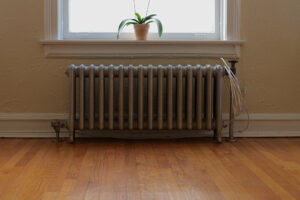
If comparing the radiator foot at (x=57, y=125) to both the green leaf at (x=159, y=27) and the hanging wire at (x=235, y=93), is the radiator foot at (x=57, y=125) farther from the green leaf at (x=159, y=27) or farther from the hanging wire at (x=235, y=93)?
the hanging wire at (x=235, y=93)

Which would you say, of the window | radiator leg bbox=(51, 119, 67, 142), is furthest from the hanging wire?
radiator leg bbox=(51, 119, 67, 142)

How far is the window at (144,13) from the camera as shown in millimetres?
2953

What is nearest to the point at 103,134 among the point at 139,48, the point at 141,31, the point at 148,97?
the point at 148,97

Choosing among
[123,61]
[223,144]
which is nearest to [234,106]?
[223,144]

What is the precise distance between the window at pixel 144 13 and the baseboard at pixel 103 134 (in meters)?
0.65

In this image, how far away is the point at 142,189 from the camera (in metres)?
1.63

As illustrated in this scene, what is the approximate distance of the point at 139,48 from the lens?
112 inches

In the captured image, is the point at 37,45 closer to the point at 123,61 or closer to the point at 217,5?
the point at 123,61

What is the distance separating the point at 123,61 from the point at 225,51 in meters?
0.75

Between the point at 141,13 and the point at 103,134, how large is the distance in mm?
948

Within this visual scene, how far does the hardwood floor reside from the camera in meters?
1.59

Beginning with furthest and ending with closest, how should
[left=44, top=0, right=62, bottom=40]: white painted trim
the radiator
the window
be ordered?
the window, [left=44, top=0, right=62, bottom=40]: white painted trim, the radiator

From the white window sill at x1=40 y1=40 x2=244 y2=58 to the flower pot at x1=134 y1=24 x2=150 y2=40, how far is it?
0.06m

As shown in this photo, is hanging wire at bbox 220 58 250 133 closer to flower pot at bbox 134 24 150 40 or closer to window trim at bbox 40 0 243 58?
window trim at bbox 40 0 243 58
